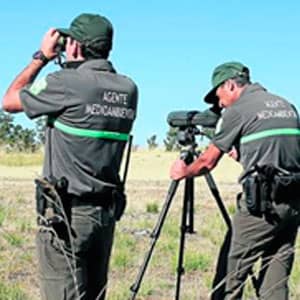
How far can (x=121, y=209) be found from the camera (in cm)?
480

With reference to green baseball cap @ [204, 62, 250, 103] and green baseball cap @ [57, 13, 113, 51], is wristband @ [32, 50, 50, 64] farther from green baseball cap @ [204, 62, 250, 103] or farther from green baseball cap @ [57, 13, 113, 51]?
green baseball cap @ [204, 62, 250, 103]

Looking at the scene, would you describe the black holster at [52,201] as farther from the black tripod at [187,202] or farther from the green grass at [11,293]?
the green grass at [11,293]

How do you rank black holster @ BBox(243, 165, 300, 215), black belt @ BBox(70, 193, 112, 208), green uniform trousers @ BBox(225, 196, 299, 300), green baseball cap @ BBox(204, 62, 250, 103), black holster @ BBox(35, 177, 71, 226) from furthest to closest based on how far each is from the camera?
green baseball cap @ BBox(204, 62, 250, 103)
green uniform trousers @ BBox(225, 196, 299, 300)
black holster @ BBox(243, 165, 300, 215)
black belt @ BBox(70, 193, 112, 208)
black holster @ BBox(35, 177, 71, 226)

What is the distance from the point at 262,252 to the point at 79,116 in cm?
198

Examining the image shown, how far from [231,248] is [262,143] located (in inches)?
32.0

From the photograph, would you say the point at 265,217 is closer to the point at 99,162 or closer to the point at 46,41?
the point at 99,162

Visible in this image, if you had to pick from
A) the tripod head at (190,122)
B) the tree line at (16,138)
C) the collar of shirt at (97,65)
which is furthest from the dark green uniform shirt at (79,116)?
the tree line at (16,138)

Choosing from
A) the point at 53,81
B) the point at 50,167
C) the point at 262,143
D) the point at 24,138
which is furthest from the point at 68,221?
the point at 24,138

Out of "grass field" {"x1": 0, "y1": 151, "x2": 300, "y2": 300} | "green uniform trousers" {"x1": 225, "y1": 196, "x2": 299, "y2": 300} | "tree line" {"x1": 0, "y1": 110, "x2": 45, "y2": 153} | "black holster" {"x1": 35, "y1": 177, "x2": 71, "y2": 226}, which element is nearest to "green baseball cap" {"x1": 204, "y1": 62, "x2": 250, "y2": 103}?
"green uniform trousers" {"x1": 225, "y1": 196, "x2": 299, "y2": 300}

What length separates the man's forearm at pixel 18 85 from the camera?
180 inches

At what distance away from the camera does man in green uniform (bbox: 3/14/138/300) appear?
4488mm

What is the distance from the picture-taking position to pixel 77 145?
14.8 feet

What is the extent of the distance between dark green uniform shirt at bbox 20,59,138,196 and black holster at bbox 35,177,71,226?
6 cm

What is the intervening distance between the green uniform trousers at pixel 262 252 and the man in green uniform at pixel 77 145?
139 cm
